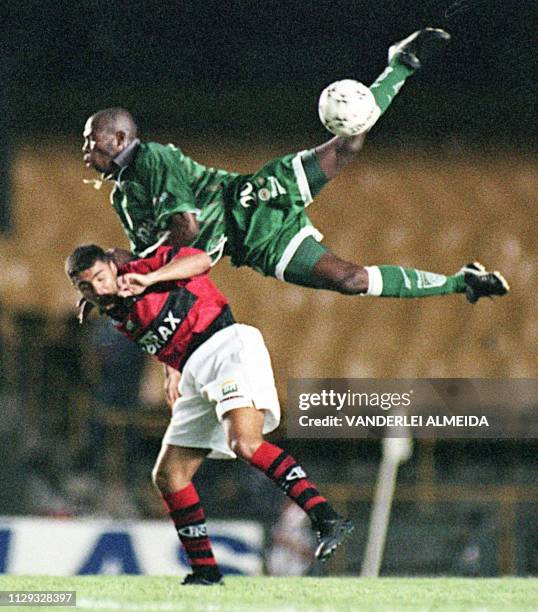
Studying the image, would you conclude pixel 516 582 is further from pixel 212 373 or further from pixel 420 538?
pixel 420 538

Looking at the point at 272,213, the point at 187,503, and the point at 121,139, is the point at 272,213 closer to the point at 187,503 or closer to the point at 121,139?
the point at 121,139

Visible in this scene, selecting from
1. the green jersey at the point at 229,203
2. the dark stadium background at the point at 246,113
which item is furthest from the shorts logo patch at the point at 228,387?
the dark stadium background at the point at 246,113

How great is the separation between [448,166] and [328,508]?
4945mm

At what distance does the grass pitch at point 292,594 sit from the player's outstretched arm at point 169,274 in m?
1.03

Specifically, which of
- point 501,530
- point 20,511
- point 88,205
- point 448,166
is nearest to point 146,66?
point 88,205

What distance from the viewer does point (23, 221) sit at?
983 centimetres

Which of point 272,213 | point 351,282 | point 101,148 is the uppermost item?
point 101,148

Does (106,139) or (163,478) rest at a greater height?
(106,139)

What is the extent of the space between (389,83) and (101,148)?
121cm

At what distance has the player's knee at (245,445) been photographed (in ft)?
17.1

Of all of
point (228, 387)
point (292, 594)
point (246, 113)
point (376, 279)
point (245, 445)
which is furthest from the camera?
point (246, 113)

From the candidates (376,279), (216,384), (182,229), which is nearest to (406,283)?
(376,279)

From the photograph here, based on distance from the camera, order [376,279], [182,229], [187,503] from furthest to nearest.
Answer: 1. [376,279]
2. [182,229]
3. [187,503]

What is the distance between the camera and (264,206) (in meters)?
6.26
